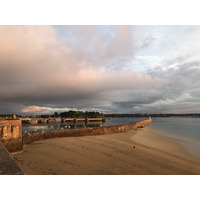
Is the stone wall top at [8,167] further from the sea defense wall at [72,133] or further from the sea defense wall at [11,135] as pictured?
the sea defense wall at [72,133]

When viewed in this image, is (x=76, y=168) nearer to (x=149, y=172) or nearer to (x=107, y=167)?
(x=107, y=167)

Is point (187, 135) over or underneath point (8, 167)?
underneath

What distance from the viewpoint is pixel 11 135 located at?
13.4 meters

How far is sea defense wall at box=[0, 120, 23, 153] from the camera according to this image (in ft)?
41.8

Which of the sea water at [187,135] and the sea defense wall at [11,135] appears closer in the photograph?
Answer: the sea defense wall at [11,135]

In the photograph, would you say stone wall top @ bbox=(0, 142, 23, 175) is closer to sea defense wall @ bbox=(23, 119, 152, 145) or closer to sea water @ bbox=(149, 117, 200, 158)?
sea defense wall @ bbox=(23, 119, 152, 145)

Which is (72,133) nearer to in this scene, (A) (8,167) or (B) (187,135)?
(A) (8,167)

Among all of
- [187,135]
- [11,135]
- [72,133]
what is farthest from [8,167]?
[187,135]

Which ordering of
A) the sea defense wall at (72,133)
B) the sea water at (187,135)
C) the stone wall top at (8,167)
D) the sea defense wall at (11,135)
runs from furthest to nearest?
the sea defense wall at (72,133), the sea water at (187,135), the sea defense wall at (11,135), the stone wall top at (8,167)

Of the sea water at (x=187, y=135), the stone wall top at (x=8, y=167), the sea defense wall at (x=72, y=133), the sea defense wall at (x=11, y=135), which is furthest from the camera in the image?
the sea defense wall at (x=72, y=133)

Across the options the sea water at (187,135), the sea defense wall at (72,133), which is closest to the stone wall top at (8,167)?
the sea defense wall at (72,133)

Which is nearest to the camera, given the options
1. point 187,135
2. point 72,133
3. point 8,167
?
point 8,167

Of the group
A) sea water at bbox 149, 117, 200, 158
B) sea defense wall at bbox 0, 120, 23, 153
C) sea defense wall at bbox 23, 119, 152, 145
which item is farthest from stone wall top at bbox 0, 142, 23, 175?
sea water at bbox 149, 117, 200, 158

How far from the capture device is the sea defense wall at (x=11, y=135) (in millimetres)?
12741
